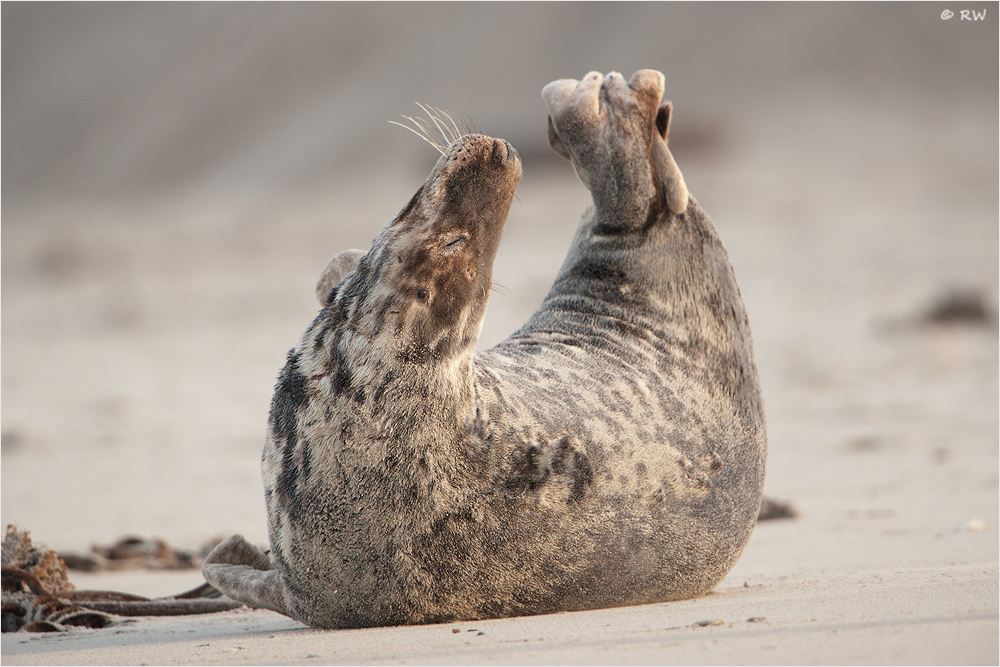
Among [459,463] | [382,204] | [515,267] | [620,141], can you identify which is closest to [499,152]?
[459,463]

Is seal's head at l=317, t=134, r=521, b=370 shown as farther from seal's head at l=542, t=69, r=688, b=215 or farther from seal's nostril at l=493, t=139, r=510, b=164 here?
seal's head at l=542, t=69, r=688, b=215

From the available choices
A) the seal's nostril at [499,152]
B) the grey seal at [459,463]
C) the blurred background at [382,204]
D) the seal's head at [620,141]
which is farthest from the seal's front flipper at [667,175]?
Answer: the blurred background at [382,204]

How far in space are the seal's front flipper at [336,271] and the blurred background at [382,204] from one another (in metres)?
2.33

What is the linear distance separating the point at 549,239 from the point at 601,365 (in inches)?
500

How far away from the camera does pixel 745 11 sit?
34.6 meters

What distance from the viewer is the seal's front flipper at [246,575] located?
2979 millimetres

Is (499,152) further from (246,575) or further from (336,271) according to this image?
(246,575)

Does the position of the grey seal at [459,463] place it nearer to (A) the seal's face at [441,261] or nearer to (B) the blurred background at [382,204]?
(A) the seal's face at [441,261]

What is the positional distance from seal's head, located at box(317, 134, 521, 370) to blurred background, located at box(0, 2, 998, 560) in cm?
264

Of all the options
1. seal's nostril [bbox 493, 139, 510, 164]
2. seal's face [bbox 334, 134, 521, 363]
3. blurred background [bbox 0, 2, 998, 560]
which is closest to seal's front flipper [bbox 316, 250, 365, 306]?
seal's face [bbox 334, 134, 521, 363]

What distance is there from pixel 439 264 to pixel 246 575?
109cm

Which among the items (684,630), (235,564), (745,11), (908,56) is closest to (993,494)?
(684,630)

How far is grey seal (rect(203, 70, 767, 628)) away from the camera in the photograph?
8.91 ft

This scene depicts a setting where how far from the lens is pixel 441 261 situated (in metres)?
2.74
